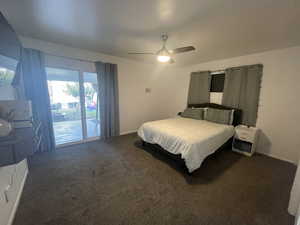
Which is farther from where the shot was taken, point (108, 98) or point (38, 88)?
point (108, 98)

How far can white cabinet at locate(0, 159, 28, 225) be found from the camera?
1.24 metres

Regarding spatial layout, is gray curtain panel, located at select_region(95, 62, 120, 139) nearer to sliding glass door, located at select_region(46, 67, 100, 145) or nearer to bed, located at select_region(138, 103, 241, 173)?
sliding glass door, located at select_region(46, 67, 100, 145)

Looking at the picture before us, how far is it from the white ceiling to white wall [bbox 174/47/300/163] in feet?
0.97

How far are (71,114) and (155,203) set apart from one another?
289cm

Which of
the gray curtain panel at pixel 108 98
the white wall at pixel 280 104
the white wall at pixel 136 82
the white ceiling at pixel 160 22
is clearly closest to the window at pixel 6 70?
the white ceiling at pixel 160 22

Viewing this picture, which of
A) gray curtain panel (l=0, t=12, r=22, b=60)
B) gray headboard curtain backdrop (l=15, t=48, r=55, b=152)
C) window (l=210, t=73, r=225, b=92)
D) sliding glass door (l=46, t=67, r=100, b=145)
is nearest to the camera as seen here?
gray curtain panel (l=0, t=12, r=22, b=60)

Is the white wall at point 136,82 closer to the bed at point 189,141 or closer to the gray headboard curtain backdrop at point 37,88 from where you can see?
the gray headboard curtain backdrop at point 37,88

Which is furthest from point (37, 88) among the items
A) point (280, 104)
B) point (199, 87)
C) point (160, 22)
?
point (280, 104)

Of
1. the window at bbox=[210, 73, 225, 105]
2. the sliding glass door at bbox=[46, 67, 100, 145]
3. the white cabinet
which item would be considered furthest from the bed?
the white cabinet

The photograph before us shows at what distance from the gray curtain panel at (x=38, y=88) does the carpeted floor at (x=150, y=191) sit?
54cm

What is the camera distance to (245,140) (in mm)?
2920

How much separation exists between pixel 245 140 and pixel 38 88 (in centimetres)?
465

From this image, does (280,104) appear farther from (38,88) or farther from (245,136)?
(38,88)

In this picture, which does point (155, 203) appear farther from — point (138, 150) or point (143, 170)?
point (138, 150)
